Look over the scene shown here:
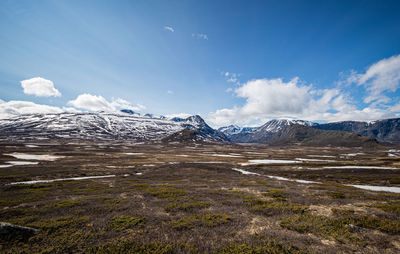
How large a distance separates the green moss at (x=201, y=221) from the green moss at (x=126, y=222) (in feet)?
10.7

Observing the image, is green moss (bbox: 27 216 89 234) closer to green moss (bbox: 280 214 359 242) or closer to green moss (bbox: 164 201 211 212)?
green moss (bbox: 164 201 211 212)

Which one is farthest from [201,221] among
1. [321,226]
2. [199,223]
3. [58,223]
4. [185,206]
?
[58,223]

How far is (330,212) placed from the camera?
59.1 feet

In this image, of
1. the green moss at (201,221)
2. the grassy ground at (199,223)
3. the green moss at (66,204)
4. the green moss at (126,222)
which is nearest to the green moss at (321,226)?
the grassy ground at (199,223)

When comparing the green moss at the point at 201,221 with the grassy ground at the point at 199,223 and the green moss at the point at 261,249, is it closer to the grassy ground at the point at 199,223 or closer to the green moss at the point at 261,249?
the grassy ground at the point at 199,223

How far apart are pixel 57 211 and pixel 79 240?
880 cm

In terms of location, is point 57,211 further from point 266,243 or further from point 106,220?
point 266,243

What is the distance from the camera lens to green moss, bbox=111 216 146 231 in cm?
1466

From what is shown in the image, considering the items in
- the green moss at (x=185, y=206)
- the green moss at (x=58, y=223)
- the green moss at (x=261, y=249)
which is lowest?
the green moss at (x=185, y=206)

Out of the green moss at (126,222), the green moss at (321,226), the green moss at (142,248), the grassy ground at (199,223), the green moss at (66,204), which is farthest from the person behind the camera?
the green moss at (66,204)

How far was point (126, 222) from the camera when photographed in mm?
15344

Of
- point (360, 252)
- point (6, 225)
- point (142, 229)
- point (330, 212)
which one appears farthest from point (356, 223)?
point (6, 225)

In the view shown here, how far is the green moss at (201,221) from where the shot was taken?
49.2ft

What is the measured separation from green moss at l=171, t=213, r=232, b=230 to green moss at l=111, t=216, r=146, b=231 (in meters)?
3.27
